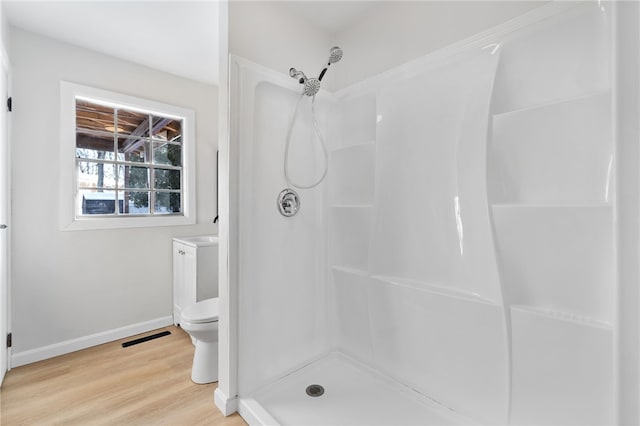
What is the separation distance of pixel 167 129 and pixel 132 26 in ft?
3.25

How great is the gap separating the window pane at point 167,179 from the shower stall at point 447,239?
168 cm

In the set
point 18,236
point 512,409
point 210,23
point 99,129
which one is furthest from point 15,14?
point 512,409

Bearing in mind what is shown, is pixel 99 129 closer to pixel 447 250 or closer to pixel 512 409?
pixel 447 250

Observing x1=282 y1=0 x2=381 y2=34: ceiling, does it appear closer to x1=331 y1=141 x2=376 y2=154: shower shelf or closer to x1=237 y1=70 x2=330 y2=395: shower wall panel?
x1=237 y1=70 x2=330 y2=395: shower wall panel

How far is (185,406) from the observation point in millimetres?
1726

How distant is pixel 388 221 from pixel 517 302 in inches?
30.0

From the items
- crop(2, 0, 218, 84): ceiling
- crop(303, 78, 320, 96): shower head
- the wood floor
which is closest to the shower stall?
crop(303, 78, 320, 96): shower head

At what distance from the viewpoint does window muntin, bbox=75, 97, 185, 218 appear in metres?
2.58

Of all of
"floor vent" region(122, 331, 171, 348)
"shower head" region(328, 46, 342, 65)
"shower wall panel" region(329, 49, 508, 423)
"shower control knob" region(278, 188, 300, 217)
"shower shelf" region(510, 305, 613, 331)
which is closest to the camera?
"shower shelf" region(510, 305, 613, 331)

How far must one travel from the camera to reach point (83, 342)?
96.0 inches

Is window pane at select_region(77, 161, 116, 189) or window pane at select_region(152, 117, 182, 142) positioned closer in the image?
window pane at select_region(77, 161, 116, 189)

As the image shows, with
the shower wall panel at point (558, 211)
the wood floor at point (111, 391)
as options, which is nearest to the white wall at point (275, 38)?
the shower wall panel at point (558, 211)

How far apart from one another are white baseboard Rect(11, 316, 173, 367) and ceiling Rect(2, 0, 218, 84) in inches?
93.4

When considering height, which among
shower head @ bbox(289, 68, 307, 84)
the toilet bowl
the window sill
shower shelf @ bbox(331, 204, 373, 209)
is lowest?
the toilet bowl
